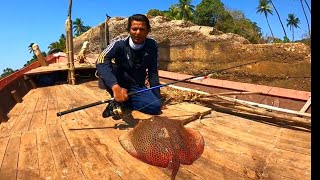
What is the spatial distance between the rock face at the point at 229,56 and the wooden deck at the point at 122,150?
6.19ft

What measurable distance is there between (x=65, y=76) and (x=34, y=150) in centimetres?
618

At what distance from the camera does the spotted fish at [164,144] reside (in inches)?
110

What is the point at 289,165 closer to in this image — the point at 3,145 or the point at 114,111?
the point at 114,111

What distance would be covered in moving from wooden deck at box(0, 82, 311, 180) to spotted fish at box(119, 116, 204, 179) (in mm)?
70

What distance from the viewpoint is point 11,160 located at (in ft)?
9.95

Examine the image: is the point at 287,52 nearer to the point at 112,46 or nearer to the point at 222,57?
the point at 222,57

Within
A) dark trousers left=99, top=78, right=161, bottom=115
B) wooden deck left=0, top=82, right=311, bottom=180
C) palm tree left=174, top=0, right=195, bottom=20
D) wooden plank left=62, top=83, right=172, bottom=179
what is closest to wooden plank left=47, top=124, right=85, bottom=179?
wooden deck left=0, top=82, right=311, bottom=180

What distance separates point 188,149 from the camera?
9.81 ft

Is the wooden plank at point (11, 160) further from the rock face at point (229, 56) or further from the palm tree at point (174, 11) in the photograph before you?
the palm tree at point (174, 11)

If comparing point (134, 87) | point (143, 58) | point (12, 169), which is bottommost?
point (12, 169)

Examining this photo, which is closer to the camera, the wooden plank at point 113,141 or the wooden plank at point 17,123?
the wooden plank at point 113,141

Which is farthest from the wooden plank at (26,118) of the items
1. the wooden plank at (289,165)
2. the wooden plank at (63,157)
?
the wooden plank at (289,165)
